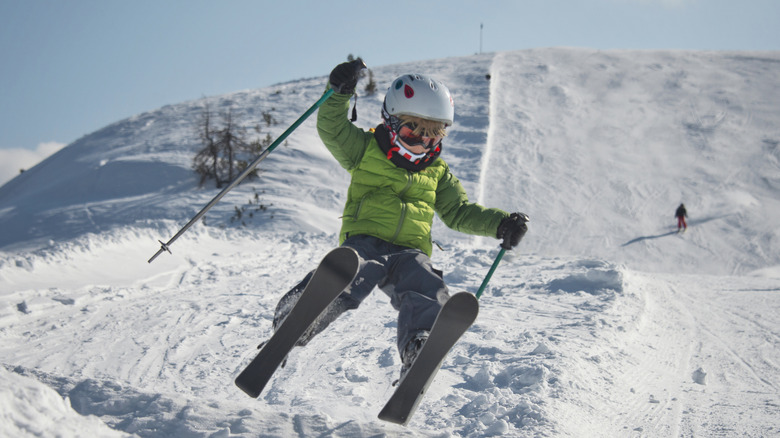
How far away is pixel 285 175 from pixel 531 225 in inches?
258

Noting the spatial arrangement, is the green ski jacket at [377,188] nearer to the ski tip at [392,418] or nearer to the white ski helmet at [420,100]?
the white ski helmet at [420,100]

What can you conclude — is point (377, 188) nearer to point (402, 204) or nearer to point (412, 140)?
point (402, 204)

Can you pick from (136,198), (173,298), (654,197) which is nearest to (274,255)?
(173,298)

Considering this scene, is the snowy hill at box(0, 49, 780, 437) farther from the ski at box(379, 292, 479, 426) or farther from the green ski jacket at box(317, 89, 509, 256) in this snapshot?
the green ski jacket at box(317, 89, 509, 256)

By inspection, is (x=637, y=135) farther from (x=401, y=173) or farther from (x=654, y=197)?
(x=401, y=173)

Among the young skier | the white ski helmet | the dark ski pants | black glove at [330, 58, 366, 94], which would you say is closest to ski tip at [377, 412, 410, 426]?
the dark ski pants

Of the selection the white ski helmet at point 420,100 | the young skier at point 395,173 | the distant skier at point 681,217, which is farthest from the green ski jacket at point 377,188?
the distant skier at point 681,217

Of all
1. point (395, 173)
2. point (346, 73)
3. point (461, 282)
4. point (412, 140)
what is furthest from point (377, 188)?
point (461, 282)

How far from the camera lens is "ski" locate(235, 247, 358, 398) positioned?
298 centimetres

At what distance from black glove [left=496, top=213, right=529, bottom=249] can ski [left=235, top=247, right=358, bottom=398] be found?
1171 millimetres

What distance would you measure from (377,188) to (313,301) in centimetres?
100

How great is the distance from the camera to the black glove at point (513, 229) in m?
3.67

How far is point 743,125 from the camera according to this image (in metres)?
19.7

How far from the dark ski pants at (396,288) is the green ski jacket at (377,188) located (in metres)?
0.10
